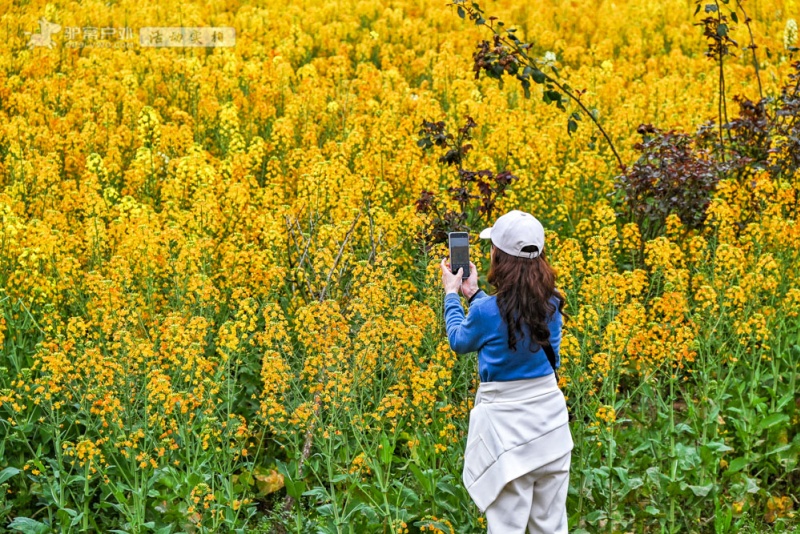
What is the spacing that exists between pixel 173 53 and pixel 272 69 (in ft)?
4.63

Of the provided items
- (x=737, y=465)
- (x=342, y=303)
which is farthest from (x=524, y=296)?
(x=342, y=303)

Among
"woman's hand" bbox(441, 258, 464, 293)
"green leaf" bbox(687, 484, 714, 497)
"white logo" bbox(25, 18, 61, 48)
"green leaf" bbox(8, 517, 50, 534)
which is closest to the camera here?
"woman's hand" bbox(441, 258, 464, 293)

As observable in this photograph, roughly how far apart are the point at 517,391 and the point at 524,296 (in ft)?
1.27

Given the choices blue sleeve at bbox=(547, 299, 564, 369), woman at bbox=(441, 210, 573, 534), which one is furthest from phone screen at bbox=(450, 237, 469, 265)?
blue sleeve at bbox=(547, 299, 564, 369)

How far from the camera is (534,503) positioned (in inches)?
159

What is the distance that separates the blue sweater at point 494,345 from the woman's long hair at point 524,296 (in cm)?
3

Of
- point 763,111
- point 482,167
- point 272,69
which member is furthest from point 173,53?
point 763,111

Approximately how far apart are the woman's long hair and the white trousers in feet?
1.73

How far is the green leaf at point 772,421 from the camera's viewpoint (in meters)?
5.70

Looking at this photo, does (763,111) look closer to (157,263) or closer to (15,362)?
(157,263)

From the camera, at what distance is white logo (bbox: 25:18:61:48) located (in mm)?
11570

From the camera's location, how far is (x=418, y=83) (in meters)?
11.6

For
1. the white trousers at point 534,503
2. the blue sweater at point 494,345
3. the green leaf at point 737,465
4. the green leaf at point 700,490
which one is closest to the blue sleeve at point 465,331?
the blue sweater at point 494,345

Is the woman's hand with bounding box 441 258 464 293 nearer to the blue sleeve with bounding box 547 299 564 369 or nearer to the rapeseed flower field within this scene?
the blue sleeve with bounding box 547 299 564 369
